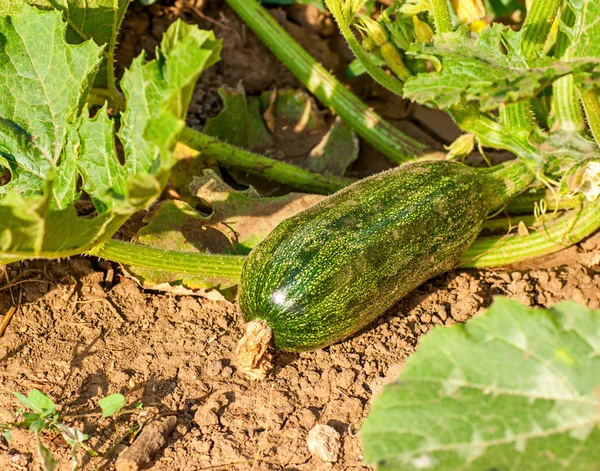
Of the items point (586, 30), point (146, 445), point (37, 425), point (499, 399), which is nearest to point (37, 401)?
point (37, 425)

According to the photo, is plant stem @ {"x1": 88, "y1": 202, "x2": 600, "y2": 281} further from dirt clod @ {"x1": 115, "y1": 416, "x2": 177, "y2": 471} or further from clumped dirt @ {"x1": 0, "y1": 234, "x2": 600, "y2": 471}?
dirt clod @ {"x1": 115, "y1": 416, "x2": 177, "y2": 471}

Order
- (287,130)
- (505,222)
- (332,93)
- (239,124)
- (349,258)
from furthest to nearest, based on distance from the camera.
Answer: (287,130) < (239,124) < (332,93) < (505,222) < (349,258)

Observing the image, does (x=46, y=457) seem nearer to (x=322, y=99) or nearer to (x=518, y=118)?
(x=518, y=118)

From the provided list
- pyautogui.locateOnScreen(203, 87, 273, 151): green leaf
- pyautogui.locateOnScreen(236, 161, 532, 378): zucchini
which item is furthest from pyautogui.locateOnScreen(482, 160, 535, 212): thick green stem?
pyautogui.locateOnScreen(203, 87, 273, 151): green leaf

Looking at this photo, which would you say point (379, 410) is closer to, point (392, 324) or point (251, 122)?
point (392, 324)

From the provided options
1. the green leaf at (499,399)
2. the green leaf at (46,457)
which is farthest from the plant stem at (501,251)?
the green leaf at (499,399)

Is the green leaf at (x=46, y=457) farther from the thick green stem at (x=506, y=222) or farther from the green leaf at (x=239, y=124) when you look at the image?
the thick green stem at (x=506, y=222)

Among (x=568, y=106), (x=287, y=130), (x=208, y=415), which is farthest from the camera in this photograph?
(x=287, y=130)
